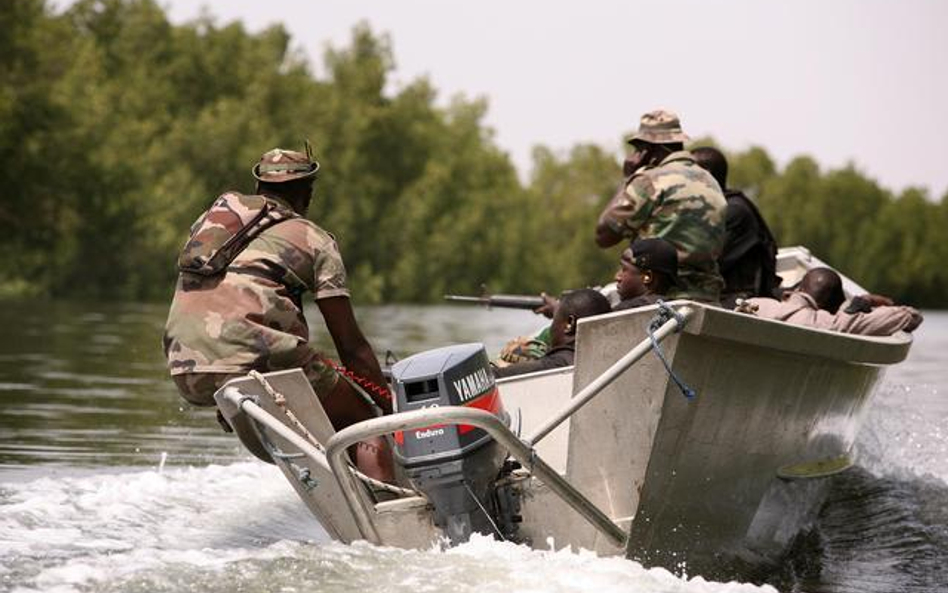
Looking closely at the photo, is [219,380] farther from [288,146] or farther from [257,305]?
[288,146]

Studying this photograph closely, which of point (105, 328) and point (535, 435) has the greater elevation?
point (535, 435)

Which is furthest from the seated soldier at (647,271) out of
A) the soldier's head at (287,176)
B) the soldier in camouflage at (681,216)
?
the soldier's head at (287,176)

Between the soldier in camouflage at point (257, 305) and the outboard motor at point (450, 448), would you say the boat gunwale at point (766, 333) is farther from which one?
the soldier in camouflage at point (257, 305)

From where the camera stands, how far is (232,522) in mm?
7992

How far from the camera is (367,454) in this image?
271 inches

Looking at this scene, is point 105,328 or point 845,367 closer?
point 845,367

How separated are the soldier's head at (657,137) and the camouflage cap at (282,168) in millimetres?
1955

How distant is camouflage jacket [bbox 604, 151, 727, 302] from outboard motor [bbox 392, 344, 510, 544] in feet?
6.27

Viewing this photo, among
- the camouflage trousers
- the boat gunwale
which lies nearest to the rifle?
the boat gunwale

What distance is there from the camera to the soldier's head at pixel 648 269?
7.33 m

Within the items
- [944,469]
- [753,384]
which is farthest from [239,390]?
[944,469]

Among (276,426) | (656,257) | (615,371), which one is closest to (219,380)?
(276,426)

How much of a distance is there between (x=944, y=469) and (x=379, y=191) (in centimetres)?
5868

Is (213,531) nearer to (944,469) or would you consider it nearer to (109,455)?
(109,455)
